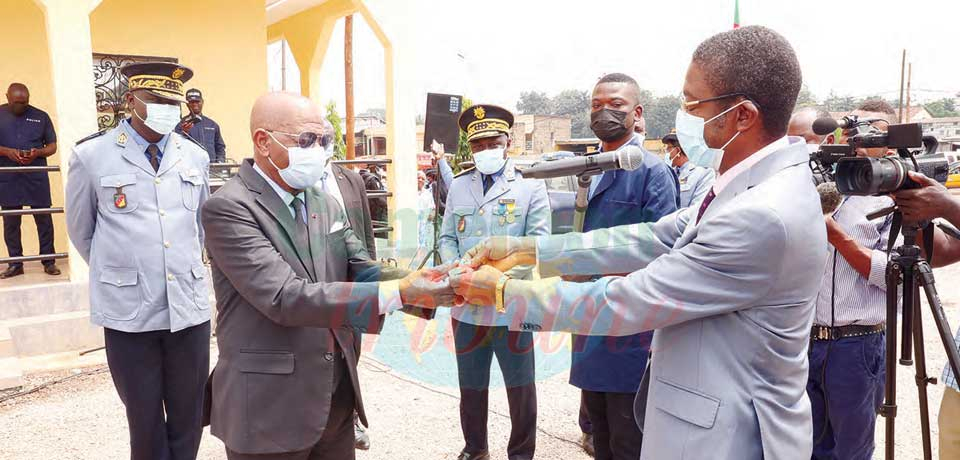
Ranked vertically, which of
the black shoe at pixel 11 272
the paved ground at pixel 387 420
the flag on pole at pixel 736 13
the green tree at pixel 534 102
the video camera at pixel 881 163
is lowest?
the paved ground at pixel 387 420

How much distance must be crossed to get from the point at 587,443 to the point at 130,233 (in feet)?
9.72

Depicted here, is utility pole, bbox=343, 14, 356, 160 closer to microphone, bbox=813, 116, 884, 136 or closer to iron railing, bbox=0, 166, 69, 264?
iron railing, bbox=0, 166, 69, 264

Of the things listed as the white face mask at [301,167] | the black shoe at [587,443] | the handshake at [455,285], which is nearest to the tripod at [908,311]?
the handshake at [455,285]

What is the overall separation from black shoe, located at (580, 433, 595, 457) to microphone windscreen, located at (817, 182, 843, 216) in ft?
6.94

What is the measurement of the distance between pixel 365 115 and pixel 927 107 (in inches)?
2046

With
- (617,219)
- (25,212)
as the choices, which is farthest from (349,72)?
(617,219)

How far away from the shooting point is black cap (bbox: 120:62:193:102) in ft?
11.2

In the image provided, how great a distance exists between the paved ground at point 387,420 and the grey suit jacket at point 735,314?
136cm

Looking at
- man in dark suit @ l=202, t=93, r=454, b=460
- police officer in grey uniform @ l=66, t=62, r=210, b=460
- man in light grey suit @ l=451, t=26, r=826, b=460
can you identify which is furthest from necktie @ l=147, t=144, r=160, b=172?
man in light grey suit @ l=451, t=26, r=826, b=460

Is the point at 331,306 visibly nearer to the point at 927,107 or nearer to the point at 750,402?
the point at 750,402

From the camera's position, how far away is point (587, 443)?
13.5ft

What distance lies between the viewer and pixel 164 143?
349 cm

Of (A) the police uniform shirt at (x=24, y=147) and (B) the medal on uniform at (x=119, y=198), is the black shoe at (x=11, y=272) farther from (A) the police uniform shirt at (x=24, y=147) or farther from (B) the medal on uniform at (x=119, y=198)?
(B) the medal on uniform at (x=119, y=198)

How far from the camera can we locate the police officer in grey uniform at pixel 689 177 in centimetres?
458
